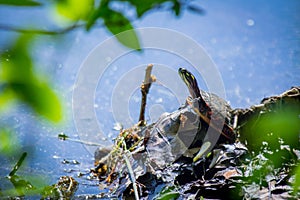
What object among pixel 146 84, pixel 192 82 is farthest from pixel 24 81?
pixel 146 84

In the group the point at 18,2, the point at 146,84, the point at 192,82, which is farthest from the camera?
the point at 146,84

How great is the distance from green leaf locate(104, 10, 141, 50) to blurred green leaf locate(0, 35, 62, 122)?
7cm

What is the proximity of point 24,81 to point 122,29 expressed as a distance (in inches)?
3.4

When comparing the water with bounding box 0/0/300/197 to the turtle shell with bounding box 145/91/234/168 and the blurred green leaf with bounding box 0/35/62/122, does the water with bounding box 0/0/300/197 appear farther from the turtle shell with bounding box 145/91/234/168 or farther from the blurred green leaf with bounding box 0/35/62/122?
the blurred green leaf with bounding box 0/35/62/122

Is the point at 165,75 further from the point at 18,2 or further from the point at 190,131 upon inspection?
the point at 18,2

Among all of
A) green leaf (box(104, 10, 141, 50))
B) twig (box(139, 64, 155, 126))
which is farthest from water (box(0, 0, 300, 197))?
green leaf (box(104, 10, 141, 50))

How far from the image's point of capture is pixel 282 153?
0.57m

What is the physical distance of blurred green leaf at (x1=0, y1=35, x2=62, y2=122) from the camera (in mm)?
173

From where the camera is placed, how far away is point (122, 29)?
0.79 feet

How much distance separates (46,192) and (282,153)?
1.21 ft

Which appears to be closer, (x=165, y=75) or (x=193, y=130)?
(x=193, y=130)

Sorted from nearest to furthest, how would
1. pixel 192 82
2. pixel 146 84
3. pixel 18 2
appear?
pixel 18 2
pixel 192 82
pixel 146 84

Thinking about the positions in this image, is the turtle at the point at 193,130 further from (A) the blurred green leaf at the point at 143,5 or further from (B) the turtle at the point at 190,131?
(A) the blurred green leaf at the point at 143,5

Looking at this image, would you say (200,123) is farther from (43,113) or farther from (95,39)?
(95,39)
